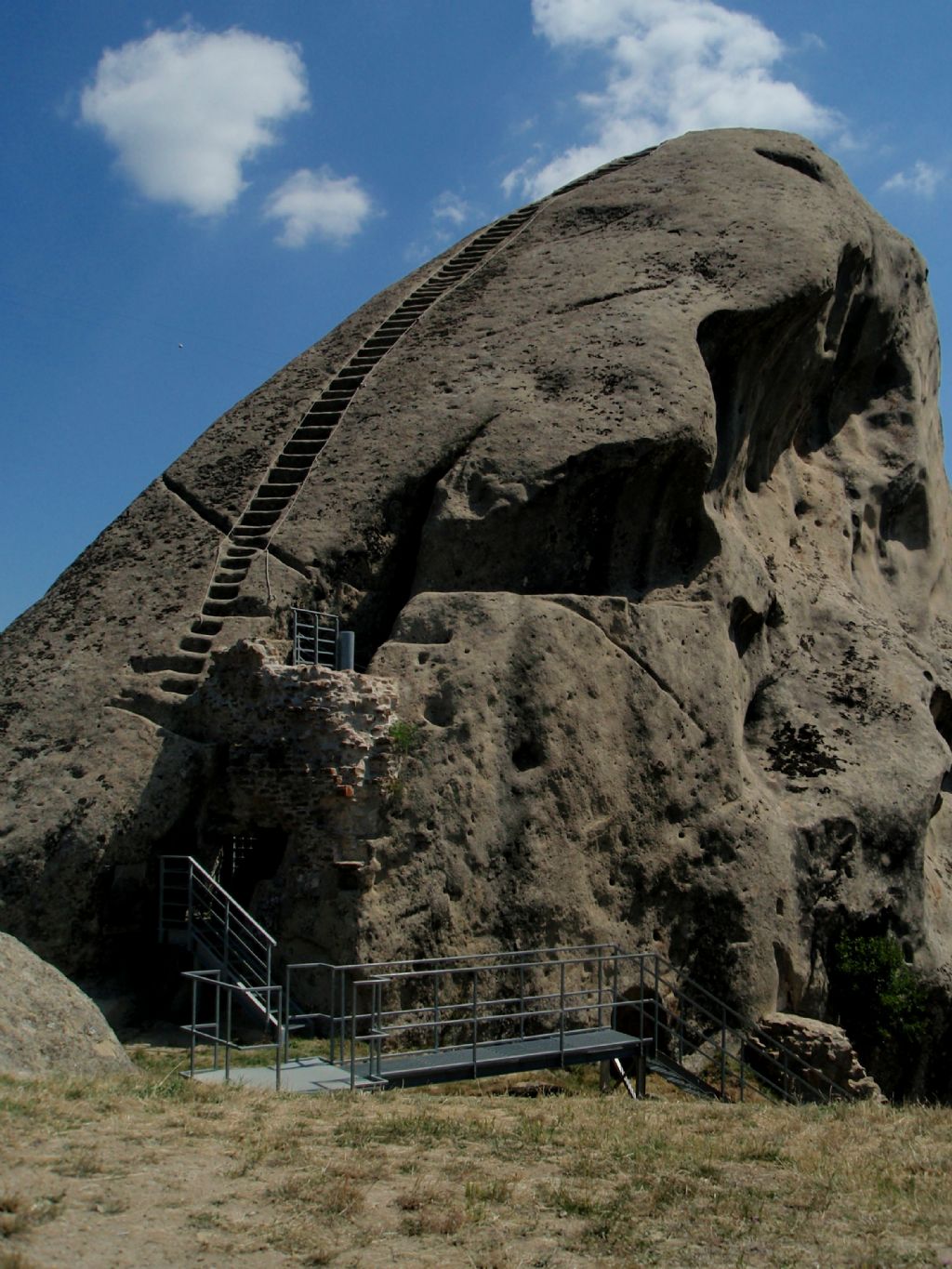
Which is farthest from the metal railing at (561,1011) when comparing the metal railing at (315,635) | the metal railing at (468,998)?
the metal railing at (315,635)

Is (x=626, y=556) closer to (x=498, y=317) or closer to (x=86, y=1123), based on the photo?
(x=498, y=317)

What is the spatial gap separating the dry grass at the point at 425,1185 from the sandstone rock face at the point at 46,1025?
0.58 meters

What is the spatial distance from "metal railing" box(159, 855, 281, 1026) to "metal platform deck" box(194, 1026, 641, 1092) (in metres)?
1.62

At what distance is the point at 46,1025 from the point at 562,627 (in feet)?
27.6

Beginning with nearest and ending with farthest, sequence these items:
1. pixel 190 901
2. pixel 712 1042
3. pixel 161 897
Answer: pixel 190 901
pixel 161 897
pixel 712 1042

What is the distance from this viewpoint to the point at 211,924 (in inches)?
593

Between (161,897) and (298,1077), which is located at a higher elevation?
(161,897)

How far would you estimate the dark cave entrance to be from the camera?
52.0 feet

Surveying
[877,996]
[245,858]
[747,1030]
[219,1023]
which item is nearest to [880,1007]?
[877,996]

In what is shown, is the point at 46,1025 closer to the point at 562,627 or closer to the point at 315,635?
the point at 315,635

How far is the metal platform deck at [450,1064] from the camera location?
40.1 ft

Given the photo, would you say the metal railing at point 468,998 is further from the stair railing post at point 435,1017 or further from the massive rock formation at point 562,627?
the massive rock formation at point 562,627

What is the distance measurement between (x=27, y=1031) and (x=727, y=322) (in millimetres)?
15770

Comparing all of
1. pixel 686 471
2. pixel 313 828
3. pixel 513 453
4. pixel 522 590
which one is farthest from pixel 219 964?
pixel 686 471
